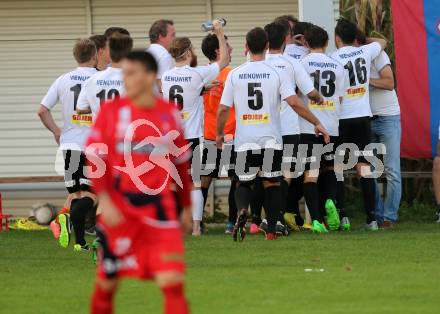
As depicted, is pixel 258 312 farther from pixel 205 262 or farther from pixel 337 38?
pixel 337 38

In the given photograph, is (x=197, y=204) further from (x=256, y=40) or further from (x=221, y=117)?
(x=256, y=40)

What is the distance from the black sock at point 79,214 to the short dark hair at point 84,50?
166 centimetres

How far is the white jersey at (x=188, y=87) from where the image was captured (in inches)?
606

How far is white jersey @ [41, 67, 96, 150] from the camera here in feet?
47.2

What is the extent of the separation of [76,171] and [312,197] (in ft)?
10.2

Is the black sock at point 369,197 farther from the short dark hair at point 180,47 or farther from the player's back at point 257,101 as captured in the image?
the short dark hair at point 180,47

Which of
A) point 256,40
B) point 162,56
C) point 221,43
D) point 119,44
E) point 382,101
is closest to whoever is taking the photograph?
point 119,44

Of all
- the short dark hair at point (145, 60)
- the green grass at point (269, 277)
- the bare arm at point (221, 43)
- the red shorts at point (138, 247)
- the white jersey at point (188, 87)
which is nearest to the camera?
the red shorts at point (138, 247)

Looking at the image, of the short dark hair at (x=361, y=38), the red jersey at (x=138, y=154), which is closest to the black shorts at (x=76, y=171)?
the short dark hair at (x=361, y=38)

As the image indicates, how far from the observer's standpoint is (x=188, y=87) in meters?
15.4

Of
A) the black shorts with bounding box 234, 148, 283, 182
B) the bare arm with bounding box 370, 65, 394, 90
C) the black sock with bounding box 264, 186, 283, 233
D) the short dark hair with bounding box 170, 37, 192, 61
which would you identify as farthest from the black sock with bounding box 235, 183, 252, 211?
the bare arm with bounding box 370, 65, 394, 90

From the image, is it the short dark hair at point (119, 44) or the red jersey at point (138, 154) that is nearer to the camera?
the red jersey at point (138, 154)

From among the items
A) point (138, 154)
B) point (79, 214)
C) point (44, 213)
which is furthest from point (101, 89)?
point (138, 154)

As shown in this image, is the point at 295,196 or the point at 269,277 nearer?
the point at 269,277
